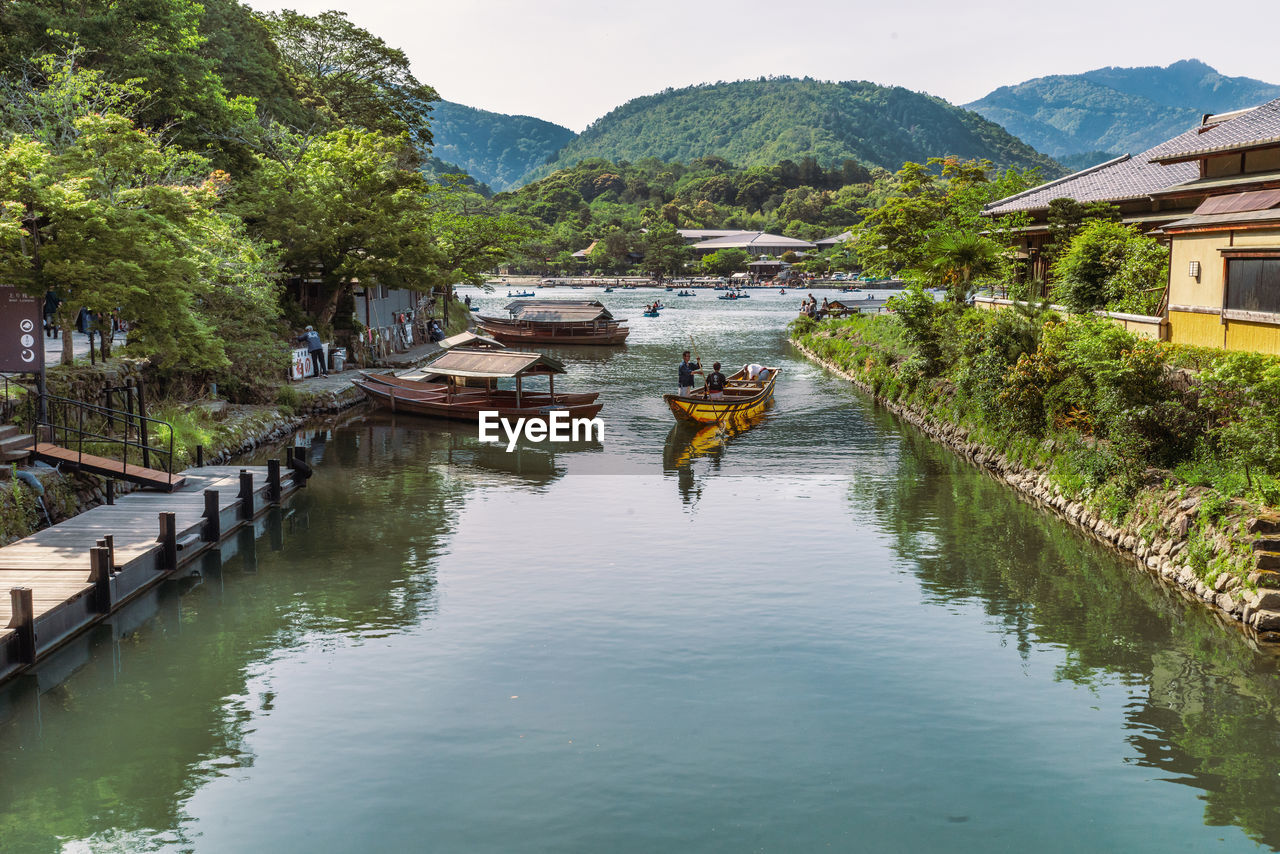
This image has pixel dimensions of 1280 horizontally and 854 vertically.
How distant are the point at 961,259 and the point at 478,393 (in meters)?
22.2

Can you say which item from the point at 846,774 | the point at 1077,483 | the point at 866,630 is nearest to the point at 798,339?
the point at 1077,483

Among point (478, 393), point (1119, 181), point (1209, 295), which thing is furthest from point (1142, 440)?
point (478, 393)

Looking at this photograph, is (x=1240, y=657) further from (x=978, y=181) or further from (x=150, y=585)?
(x=978, y=181)

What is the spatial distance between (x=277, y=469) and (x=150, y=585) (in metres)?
6.54

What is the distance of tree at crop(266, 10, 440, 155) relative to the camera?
254 ft

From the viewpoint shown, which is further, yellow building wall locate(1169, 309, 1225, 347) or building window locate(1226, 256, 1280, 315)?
yellow building wall locate(1169, 309, 1225, 347)

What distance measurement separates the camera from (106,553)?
17.4 meters

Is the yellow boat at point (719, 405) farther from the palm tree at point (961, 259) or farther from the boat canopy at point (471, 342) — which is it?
the boat canopy at point (471, 342)

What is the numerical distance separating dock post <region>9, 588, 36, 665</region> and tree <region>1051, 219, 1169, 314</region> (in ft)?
92.3

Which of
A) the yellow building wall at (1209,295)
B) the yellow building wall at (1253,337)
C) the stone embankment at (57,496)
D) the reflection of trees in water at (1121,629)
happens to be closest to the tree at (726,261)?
the stone embankment at (57,496)

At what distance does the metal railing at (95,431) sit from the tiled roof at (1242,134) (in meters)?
27.8

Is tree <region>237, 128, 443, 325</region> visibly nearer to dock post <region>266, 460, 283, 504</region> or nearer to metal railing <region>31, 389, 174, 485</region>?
metal railing <region>31, 389, 174, 485</region>

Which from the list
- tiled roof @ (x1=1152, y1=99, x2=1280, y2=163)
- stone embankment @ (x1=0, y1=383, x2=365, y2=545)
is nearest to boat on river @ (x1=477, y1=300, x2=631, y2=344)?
stone embankment @ (x1=0, y1=383, x2=365, y2=545)

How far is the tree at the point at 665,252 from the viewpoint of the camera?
7023 inches
